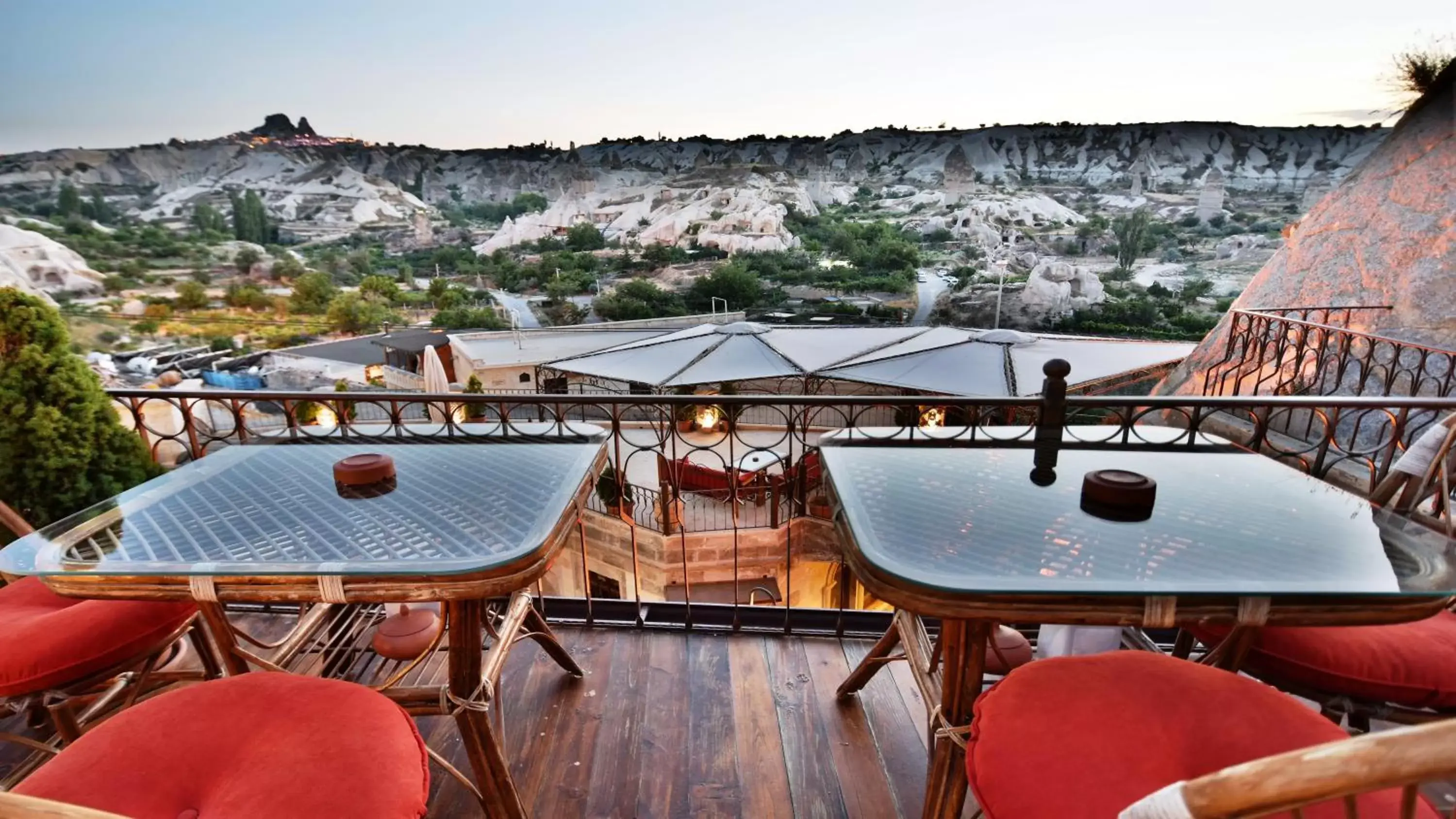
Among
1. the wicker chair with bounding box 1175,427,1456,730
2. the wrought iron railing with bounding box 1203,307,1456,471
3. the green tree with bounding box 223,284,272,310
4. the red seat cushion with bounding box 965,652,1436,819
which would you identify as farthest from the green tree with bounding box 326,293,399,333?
the wicker chair with bounding box 1175,427,1456,730

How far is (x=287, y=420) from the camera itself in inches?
78.7

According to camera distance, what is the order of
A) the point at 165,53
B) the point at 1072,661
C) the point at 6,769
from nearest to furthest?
the point at 1072,661, the point at 6,769, the point at 165,53

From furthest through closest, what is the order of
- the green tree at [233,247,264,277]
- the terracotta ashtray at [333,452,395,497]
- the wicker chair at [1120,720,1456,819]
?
1. the green tree at [233,247,264,277]
2. the terracotta ashtray at [333,452,395,497]
3. the wicker chair at [1120,720,1456,819]

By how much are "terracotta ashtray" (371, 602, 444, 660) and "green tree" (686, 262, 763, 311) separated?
2112 cm

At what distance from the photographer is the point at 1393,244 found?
549 centimetres

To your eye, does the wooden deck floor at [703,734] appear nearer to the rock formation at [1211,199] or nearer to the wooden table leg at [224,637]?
the wooden table leg at [224,637]

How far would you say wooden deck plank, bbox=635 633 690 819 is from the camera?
4.86ft

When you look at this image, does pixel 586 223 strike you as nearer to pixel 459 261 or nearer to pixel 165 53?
pixel 459 261

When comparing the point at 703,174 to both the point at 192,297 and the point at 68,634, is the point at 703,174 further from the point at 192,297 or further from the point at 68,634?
the point at 68,634

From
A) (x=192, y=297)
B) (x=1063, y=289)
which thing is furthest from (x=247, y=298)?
(x=1063, y=289)

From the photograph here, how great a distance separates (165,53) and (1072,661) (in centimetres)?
3101

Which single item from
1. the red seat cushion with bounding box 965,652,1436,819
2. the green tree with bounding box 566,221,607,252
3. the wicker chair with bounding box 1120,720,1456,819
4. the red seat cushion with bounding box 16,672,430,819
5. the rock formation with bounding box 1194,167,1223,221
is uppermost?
the rock formation with bounding box 1194,167,1223,221

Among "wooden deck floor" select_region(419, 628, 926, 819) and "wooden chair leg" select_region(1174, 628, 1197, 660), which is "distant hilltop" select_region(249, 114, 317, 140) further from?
"wooden chair leg" select_region(1174, 628, 1197, 660)

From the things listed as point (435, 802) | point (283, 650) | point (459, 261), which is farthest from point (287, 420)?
point (459, 261)
